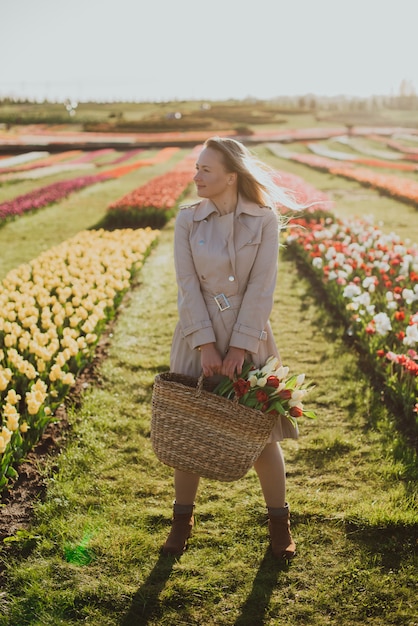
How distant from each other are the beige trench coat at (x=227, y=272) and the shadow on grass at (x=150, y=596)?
909 mm

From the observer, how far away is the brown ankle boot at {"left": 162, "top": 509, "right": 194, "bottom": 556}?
316cm

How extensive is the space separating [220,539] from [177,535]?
28 centimetres

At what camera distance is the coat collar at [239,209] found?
9.32 ft

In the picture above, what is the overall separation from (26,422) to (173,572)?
1.44 m

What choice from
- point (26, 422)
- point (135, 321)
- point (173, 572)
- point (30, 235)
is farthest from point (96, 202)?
point (173, 572)

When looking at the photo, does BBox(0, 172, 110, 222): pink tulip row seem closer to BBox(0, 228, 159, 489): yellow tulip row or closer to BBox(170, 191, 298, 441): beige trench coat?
BBox(0, 228, 159, 489): yellow tulip row

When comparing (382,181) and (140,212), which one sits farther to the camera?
(382,181)

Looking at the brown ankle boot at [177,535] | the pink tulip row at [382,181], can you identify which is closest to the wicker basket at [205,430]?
the brown ankle boot at [177,535]

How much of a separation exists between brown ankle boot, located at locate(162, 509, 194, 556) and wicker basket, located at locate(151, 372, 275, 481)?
48 cm

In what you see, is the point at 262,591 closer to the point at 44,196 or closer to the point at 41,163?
the point at 44,196

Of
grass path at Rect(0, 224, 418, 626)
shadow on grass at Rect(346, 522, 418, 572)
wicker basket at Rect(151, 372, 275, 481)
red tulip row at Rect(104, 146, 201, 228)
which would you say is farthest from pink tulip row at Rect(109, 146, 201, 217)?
wicker basket at Rect(151, 372, 275, 481)

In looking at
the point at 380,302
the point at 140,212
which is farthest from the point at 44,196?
the point at 380,302

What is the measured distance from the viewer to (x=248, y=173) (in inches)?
111

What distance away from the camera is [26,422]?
12.7ft
